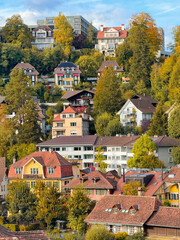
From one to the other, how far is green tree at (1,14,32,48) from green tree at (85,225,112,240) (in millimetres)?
101470

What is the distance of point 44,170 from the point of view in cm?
8119

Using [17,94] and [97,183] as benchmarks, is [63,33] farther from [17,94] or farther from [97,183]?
[97,183]

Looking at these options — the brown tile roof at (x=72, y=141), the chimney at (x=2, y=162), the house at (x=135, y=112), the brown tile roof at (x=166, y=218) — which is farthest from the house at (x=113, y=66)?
the brown tile roof at (x=166, y=218)

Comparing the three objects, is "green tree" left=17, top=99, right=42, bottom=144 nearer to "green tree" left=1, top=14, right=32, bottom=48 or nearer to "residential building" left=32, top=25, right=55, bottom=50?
"green tree" left=1, top=14, right=32, bottom=48

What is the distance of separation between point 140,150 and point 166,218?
27241 mm

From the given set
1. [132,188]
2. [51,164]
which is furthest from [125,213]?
[51,164]

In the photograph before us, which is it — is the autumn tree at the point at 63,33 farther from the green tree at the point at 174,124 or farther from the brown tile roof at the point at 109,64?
the green tree at the point at 174,124

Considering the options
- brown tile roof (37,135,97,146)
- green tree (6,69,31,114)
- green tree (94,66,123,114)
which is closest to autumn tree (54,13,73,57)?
green tree (6,69,31,114)

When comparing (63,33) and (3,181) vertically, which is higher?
(63,33)

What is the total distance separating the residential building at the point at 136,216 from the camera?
57.9m

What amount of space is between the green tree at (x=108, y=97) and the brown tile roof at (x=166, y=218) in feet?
173

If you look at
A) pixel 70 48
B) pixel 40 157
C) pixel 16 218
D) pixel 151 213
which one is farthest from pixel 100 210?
pixel 70 48

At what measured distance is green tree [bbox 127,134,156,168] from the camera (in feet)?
273

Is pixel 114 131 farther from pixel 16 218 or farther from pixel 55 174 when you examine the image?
pixel 16 218
